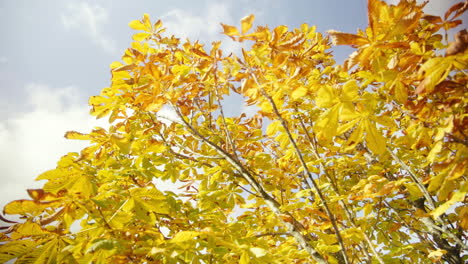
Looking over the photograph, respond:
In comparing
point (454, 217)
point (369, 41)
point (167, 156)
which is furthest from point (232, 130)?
point (454, 217)

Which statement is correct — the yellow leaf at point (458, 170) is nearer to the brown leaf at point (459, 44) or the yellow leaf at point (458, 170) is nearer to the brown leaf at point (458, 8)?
the brown leaf at point (459, 44)

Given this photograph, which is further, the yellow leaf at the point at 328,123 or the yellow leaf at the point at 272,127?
the yellow leaf at the point at 272,127

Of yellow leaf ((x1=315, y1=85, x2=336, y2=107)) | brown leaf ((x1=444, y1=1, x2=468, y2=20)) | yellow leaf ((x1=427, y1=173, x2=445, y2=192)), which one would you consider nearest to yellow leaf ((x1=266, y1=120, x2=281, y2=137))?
yellow leaf ((x1=315, y1=85, x2=336, y2=107))

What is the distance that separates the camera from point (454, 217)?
2.87m

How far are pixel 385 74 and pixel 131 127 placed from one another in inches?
70.4

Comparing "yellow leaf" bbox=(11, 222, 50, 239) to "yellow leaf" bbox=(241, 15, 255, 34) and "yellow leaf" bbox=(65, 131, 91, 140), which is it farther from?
"yellow leaf" bbox=(241, 15, 255, 34)

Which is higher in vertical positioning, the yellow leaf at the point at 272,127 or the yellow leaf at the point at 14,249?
the yellow leaf at the point at 272,127

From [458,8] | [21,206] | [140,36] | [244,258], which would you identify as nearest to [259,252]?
[244,258]

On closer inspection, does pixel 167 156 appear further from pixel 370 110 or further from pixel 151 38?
pixel 370 110

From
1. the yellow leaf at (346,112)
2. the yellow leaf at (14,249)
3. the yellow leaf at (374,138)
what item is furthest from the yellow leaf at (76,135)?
the yellow leaf at (374,138)

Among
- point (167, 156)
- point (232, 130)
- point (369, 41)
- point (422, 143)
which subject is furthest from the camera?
point (232, 130)

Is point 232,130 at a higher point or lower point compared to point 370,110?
higher

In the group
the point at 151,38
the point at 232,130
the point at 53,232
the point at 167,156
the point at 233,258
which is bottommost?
the point at 233,258

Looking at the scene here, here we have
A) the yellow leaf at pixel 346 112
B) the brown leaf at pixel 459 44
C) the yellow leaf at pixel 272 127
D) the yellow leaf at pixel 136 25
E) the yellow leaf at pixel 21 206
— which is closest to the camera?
the brown leaf at pixel 459 44
